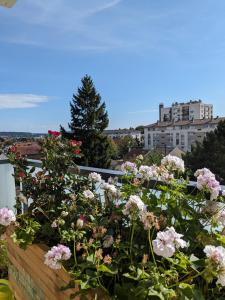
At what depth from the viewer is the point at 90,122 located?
1104 inches

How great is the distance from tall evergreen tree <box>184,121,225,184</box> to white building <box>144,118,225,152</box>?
3018 cm

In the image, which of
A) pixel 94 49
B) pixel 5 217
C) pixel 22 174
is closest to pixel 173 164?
pixel 5 217

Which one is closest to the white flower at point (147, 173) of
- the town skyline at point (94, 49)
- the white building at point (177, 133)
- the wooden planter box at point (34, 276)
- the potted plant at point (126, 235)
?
the potted plant at point (126, 235)

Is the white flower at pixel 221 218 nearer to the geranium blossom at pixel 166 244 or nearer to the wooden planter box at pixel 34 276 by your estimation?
the geranium blossom at pixel 166 244

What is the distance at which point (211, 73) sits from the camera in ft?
93.5

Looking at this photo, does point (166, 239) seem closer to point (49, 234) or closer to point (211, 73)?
point (49, 234)

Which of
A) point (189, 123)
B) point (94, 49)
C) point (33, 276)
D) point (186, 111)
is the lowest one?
point (33, 276)

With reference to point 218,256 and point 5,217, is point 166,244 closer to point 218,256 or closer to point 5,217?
point 218,256

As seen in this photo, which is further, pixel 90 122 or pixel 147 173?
pixel 90 122

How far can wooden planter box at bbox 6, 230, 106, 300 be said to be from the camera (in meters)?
1.17

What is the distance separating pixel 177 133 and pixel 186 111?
24.9 meters

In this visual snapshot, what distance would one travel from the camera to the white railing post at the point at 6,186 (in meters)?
2.58

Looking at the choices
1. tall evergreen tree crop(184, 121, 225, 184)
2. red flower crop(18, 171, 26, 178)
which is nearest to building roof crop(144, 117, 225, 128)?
tall evergreen tree crop(184, 121, 225, 184)

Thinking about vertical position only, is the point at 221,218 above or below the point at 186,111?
below
